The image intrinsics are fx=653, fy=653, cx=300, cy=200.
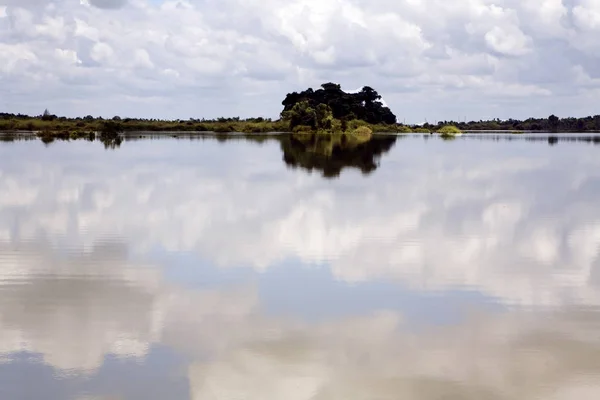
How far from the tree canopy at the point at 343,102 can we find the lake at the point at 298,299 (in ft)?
250

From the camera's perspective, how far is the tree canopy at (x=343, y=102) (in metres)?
96.0

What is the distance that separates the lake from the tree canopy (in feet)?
250

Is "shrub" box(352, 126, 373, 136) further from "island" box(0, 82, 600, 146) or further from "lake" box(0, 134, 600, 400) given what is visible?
"lake" box(0, 134, 600, 400)

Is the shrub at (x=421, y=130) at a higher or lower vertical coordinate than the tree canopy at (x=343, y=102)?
lower

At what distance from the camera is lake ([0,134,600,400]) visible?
5848 millimetres

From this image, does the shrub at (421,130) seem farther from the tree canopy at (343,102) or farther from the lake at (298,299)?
the lake at (298,299)

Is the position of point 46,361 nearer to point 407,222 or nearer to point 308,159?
point 407,222

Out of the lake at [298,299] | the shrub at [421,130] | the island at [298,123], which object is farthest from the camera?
the shrub at [421,130]

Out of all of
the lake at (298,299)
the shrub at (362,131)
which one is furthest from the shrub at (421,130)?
the lake at (298,299)

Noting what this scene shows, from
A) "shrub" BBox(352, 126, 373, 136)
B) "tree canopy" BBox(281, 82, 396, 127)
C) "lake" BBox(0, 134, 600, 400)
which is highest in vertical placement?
"tree canopy" BBox(281, 82, 396, 127)

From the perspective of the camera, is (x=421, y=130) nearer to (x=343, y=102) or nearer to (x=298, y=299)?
(x=343, y=102)

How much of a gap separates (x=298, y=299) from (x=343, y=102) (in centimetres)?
9048

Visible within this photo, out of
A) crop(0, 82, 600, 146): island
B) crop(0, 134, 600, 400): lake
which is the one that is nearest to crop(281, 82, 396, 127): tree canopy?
crop(0, 82, 600, 146): island

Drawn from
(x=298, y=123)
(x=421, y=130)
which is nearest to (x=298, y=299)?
(x=298, y=123)
